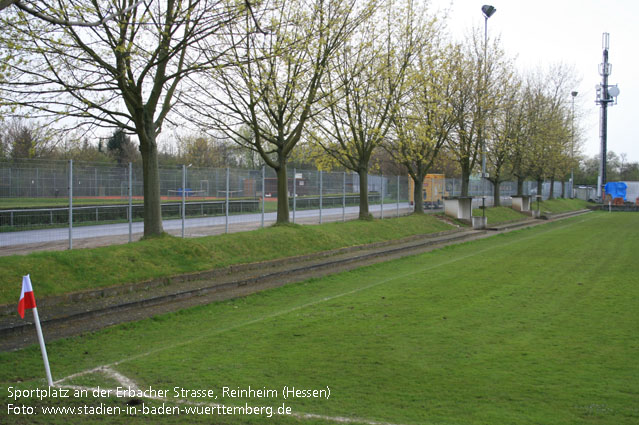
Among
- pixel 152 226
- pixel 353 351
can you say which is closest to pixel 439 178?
pixel 152 226

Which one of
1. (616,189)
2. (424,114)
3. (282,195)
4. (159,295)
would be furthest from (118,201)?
(616,189)

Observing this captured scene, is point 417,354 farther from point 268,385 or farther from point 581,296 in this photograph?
point 581,296

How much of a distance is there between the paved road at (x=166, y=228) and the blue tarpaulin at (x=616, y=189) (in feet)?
189

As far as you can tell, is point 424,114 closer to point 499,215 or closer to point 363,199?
point 363,199

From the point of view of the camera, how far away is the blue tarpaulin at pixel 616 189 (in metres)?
71.2

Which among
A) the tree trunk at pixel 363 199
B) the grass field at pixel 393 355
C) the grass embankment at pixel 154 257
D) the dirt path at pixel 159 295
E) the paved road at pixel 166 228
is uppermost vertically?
the tree trunk at pixel 363 199

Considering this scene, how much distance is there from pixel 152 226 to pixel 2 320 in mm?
6100

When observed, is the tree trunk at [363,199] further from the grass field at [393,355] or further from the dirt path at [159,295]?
the grass field at [393,355]

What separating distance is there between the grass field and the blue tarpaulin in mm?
67678

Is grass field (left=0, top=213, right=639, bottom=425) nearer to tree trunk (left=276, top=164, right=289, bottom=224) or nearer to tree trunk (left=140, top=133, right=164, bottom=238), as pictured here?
tree trunk (left=140, top=133, right=164, bottom=238)

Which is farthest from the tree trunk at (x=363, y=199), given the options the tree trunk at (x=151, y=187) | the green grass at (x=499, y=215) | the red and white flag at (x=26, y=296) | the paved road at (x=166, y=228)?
the red and white flag at (x=26, y=296)

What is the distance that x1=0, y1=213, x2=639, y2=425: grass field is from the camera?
4961mm

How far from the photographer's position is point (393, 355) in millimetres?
6656

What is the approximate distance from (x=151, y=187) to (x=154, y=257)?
7.31 feet
